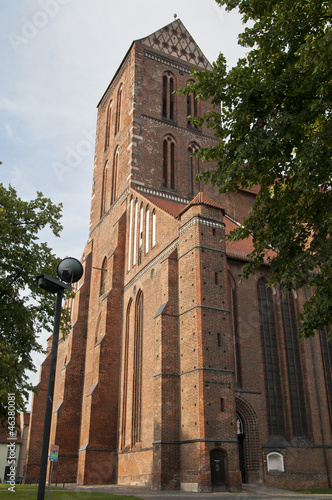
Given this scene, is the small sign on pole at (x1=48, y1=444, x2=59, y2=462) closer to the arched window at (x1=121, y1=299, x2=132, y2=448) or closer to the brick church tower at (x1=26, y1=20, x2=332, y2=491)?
the brick church tower at (x1=26, y1=20, x2=332, y2=491)

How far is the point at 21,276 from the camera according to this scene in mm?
15391

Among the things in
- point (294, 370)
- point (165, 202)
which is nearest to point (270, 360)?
point (294, 370)

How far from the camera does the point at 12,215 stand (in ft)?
51.0

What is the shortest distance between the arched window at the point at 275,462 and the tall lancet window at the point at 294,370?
144 centimetres

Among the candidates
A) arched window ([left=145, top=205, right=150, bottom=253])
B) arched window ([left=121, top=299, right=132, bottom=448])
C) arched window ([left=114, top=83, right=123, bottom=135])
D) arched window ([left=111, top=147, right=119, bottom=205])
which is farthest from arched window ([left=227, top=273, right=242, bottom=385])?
arched window ([left=114, top=83, right=123, bottom=135])

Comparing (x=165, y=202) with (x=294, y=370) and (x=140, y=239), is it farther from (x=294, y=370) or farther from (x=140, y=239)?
(x=294, y=370)

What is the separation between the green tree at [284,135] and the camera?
932 cm

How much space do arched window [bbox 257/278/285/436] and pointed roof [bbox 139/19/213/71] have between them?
19.1m

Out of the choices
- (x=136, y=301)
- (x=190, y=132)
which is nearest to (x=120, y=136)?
(x=190, y=132)

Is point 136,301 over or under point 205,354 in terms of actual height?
over

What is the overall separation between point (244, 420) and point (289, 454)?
2332mm

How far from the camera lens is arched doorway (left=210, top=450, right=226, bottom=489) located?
579 inches

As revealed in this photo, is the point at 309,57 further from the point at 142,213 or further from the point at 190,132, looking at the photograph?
the point at 190,132

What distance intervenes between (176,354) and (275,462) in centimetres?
593
